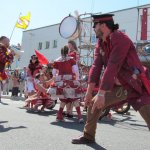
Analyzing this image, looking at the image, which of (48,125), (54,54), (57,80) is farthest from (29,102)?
(54,54)

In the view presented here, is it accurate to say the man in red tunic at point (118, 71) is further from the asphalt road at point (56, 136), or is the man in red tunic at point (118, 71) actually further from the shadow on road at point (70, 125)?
the shadow on road at point (70, 125)

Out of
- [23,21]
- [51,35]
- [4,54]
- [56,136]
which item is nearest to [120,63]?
[56,136]

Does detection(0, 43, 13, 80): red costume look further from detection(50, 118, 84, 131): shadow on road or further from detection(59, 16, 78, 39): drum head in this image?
detection(59, 16, 78, 39): drum head

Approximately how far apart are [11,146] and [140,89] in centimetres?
185

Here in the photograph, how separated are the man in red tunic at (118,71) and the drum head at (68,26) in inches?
234

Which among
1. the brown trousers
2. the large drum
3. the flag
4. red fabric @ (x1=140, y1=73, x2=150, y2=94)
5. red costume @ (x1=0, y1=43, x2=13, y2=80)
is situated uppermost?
the flag

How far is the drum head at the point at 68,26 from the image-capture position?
10706mm

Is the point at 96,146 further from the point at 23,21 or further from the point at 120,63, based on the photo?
the point at 23,21

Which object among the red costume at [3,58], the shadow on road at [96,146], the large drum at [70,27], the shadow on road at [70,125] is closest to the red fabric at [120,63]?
the shadow on road at [96,146]

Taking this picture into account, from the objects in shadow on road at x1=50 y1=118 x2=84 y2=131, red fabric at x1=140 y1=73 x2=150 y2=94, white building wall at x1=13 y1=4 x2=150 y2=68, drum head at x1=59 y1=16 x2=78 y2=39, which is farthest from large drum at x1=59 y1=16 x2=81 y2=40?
white building wall at x1=13 y1=4 x2=150 y2=68

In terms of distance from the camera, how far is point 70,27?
10.8m

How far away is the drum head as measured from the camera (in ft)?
35.1

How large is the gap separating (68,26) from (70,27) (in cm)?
8

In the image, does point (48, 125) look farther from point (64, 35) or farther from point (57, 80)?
point (64, 35)
